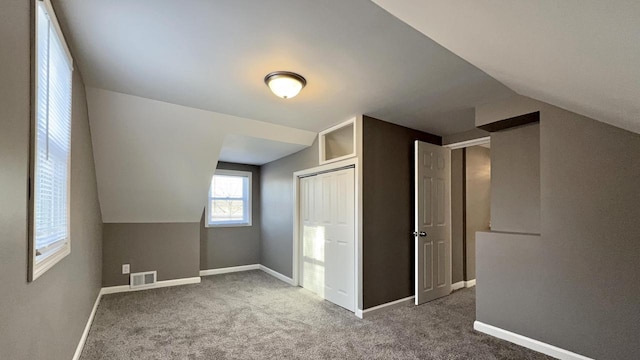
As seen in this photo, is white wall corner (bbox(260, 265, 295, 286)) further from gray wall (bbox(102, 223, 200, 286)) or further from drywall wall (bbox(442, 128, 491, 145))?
drywall wall (bbox(442, 128, 491, 145))

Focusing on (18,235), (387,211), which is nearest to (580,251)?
(387,211)

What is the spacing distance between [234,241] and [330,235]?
8.05ft

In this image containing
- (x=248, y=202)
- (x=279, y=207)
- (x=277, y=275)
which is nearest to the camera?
(x=277, y=275)

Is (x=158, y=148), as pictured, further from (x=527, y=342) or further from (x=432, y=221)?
(x=527, y=342)

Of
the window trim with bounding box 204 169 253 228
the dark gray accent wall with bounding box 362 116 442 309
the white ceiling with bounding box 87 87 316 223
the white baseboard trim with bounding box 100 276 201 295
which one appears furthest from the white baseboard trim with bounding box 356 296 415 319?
the window trim with bounding box 204 169 253 228

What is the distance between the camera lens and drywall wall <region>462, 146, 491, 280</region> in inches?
183

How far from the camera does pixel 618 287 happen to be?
2232mm

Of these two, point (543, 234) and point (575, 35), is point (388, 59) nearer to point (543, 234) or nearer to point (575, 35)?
point (575, 35)

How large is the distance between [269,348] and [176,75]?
8.24 feet

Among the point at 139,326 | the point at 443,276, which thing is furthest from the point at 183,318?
the point at 443,276

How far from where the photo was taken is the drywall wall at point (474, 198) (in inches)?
183

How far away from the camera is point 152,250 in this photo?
15.2 ft

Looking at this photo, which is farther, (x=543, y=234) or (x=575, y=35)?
(x=543, y=234)

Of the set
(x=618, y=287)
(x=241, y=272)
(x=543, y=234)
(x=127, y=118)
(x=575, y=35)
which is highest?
(x=127, y=118)
